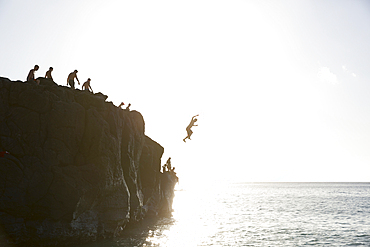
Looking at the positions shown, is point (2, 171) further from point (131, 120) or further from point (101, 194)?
point (131, 120)

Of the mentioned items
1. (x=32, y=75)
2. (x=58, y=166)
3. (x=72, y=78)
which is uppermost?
(x=72, y=78)

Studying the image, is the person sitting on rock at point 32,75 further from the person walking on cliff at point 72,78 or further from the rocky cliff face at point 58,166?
the person walking on cliff at point 72,78

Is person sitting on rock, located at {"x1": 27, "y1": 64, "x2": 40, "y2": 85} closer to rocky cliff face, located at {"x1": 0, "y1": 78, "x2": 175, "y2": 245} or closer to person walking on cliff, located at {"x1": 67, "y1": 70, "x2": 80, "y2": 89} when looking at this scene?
rocky cliff face, located at {"x1": 0, "y1": 78, "x2": 175, "y2": 245}

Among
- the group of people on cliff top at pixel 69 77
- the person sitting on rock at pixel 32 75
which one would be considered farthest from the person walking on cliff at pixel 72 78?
the person sitting on rock at pixel 32 75

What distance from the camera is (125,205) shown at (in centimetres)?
2553

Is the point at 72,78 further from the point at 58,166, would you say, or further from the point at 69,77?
the point at 58,166

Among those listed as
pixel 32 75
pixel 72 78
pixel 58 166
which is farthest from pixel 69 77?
pixel 58 166

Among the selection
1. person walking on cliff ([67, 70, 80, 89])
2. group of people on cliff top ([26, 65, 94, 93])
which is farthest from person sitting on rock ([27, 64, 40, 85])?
person walking on cliff ([67, 70, 80, 89])

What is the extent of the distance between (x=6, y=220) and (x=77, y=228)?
16.3 feet

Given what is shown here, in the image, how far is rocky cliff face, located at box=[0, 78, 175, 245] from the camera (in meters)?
19.6

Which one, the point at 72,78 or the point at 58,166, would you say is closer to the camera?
the point at 58,166

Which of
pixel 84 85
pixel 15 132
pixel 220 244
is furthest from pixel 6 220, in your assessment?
pixel 220 244

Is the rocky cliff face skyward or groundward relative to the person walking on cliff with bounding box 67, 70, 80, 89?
groundward

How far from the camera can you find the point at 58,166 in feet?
69.7
